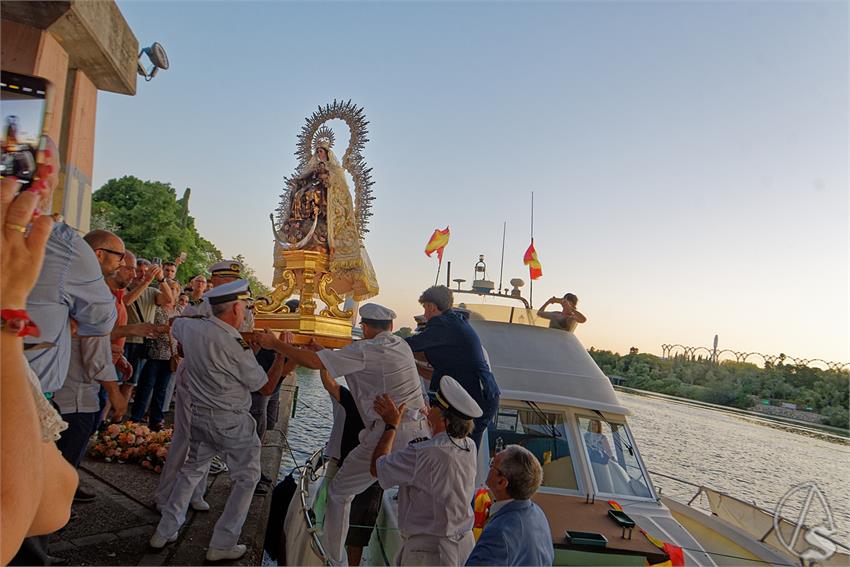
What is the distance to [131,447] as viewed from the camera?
6.11 metres

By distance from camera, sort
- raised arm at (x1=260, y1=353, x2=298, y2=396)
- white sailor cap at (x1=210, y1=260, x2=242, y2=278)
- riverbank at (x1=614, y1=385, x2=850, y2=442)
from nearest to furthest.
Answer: raised arm at (x1=260, y1=353, x2=298, y2=396) < white sailor cap at (x1=210, y1=260, x2=242, y2=278) < riverbank at (x1=614, y1=385, x2=850, y2=442)

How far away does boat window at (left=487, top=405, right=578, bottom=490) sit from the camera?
5.18m

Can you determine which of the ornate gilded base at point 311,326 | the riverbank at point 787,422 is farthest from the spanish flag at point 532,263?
the riverbank at point 787,422

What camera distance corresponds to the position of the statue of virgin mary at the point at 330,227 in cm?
879

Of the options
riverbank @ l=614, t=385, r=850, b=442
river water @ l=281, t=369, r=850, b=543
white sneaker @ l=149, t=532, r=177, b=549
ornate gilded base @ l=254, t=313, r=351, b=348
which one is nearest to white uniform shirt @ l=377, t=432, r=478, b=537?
white sneaker @ l=149, t=532, r=177, b=549

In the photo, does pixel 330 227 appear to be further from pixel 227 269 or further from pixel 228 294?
pixel 228 294

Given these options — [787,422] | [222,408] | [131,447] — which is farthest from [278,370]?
[787,422]

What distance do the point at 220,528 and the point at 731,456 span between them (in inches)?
1327

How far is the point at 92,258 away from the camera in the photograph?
2727 millimetres

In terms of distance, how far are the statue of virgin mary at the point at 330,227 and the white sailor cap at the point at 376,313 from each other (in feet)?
14.5

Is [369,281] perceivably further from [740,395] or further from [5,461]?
[740,395]

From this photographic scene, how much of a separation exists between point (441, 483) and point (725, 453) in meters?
34.2

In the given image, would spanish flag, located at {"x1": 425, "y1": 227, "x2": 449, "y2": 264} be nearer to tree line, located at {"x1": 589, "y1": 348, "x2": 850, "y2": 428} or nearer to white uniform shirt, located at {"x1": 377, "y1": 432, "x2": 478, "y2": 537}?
white uniform shirt, located at {"x1": 377, "y1": 432, "x2": 478, "y2": 537}

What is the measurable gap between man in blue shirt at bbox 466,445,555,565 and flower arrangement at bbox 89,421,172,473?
4.50 metres
